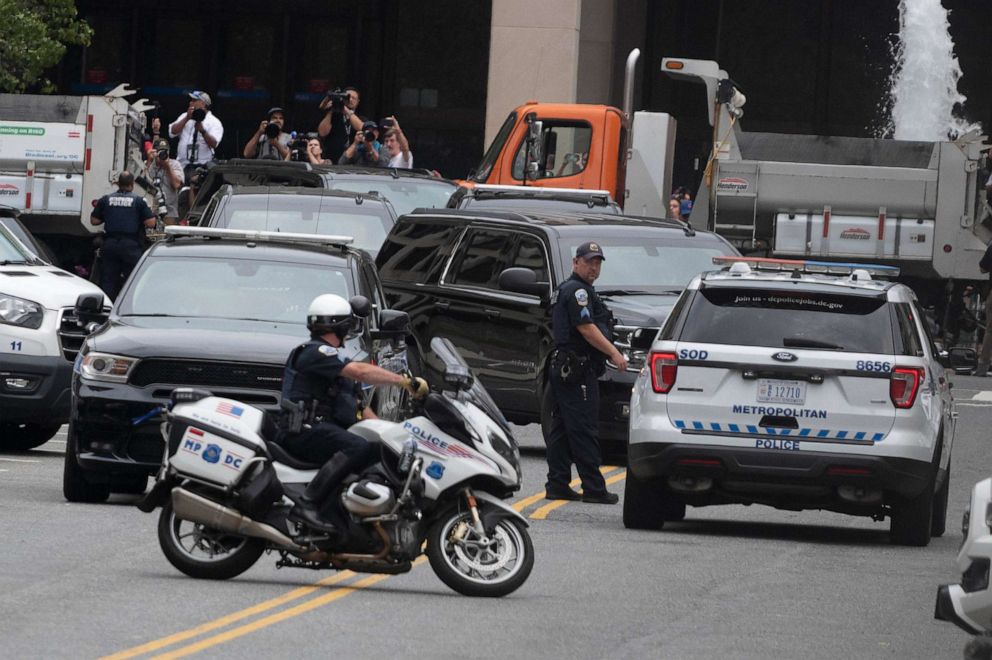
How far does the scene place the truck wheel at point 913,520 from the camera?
13508mm

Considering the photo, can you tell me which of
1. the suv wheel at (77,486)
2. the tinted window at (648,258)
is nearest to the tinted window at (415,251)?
the tinted window at (648,258)

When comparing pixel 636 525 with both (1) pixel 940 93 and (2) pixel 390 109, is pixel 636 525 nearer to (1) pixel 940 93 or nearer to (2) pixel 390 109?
(1) pixel 940 93

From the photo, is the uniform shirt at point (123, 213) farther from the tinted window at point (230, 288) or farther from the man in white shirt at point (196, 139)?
the tinted window at point (230, 288)

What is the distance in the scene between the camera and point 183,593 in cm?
1063

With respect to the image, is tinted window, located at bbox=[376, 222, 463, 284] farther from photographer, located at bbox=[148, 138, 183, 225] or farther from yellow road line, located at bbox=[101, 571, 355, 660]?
photographer, located at bbox=[148, 138, 183, 225]

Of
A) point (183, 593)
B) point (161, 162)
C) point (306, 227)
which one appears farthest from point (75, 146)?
point (183, 593)

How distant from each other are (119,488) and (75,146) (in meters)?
14.5

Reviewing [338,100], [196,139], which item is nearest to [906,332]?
[338,100]

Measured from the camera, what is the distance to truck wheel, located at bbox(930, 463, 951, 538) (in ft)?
47.0

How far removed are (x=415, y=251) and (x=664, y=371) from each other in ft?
22.0

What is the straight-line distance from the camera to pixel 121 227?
24.3 metres

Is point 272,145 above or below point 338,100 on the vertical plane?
below

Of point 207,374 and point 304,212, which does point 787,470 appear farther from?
point 304,212

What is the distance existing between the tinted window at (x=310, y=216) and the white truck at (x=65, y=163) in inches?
279
